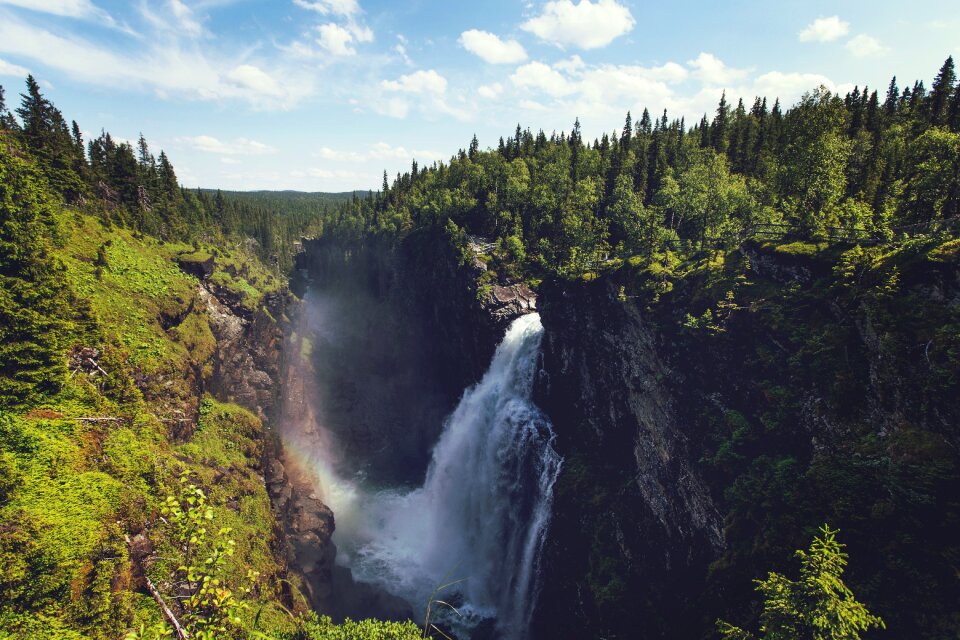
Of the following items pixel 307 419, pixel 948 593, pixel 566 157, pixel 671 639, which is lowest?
pixel 307 419

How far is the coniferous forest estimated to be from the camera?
19.9m

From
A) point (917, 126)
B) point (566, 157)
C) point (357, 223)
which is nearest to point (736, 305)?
point (917, 126)

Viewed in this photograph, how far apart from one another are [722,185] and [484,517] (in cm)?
4923

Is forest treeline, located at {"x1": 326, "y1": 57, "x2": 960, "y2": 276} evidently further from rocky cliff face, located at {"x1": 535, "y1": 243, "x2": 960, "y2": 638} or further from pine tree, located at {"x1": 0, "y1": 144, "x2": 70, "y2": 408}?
pine tree, located at {"x1": 0, "y1": 144, "x2": 70, "y2": 408}

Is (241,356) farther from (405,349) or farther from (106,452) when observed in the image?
(106,452)

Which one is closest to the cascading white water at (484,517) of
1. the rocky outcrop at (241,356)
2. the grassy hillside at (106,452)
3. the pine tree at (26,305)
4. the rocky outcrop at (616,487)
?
the rocky outcrop at (616,487)

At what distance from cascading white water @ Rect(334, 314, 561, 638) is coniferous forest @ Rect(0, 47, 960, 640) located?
11.8 feet

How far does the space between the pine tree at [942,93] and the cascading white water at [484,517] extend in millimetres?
66215

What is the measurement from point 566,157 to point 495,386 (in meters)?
61.2

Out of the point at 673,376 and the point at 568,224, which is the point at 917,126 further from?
the point at 673,376

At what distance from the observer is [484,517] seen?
54.0 metres

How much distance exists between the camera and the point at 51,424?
1081 inches

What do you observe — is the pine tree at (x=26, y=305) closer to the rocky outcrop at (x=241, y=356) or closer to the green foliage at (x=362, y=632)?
the green foliage at (x=362, y=632)

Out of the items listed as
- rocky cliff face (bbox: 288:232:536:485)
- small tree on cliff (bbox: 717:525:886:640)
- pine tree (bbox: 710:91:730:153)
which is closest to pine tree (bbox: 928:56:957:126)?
pine tree (bbox: 710:91:730:153)
